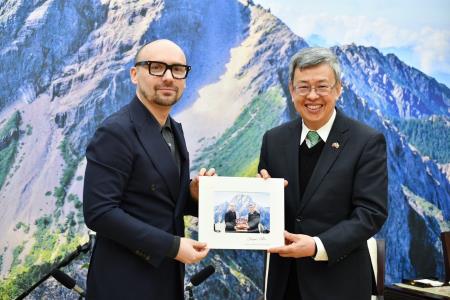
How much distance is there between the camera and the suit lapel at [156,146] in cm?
199

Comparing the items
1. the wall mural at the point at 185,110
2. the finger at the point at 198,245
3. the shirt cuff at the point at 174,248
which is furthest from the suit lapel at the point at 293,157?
the wall mural at the point at 185,110

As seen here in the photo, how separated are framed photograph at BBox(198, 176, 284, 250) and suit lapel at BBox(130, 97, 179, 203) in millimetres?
154

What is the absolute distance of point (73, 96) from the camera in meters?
4.32

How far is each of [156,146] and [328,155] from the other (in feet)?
2.06

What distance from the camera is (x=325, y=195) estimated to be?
2.04 m

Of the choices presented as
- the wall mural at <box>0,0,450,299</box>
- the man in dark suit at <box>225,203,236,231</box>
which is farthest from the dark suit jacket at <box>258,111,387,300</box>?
the wall mural at <box>0,0,450,299</box>

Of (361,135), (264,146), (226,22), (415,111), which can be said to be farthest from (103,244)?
(415,111)

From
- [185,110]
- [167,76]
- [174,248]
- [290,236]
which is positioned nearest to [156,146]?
[167,76]

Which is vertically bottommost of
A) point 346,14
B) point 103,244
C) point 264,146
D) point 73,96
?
point 103,244

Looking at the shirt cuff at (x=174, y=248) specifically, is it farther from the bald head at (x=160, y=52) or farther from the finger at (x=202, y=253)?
the bald head at (x=160, y=52)

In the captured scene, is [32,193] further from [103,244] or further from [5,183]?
[103,244]

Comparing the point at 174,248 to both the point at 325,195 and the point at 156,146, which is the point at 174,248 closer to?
the point at 156,146

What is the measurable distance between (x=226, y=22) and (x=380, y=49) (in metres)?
1.59

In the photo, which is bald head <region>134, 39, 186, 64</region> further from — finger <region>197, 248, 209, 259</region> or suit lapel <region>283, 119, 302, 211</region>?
finger <region>197, 248, 209, 259</region>
